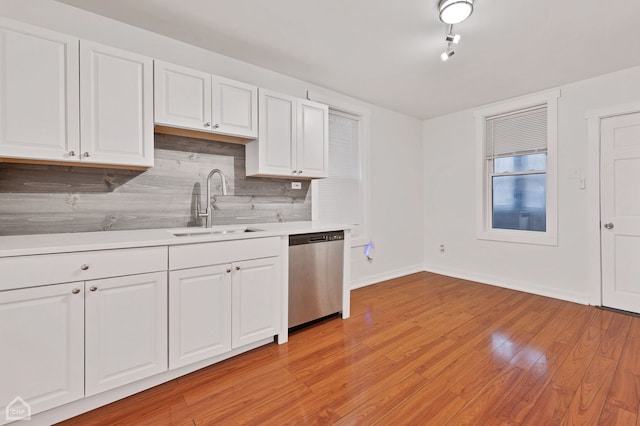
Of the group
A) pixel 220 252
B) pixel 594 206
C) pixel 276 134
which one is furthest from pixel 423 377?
pixel 594 206

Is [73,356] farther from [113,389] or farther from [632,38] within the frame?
[632,38]

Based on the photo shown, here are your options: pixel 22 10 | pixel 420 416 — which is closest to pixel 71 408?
pixel 420 416

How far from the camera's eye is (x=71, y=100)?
1.76 metres

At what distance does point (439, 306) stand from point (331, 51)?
2935 mm

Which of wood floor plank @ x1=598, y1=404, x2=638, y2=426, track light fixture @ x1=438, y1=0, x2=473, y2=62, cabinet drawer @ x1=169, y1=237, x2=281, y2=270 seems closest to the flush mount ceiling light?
track light fixture @ x1=438, y1=0, x2=473, y2=62

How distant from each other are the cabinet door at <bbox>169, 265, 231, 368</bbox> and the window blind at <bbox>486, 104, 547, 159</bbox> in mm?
4074

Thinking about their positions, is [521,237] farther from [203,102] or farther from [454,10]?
[203,102]

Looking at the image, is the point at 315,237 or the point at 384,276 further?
the point at 384,276

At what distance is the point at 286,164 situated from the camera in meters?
2.81

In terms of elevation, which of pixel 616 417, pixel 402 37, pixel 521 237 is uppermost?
pixel 402 37

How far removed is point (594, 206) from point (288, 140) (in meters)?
3.53

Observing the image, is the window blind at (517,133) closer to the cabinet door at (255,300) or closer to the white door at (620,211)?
the white door at (620,211)

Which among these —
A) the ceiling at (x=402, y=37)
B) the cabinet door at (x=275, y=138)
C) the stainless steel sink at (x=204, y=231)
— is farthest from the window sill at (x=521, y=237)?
the stainless steel sink at (x=204, y=231)

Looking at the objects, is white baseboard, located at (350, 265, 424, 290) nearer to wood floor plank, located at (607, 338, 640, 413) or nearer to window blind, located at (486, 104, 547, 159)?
window blind, located at (486, 104, 547, 159)
